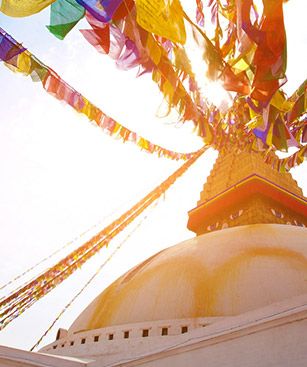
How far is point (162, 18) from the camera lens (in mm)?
2594

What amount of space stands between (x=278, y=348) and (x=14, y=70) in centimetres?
462

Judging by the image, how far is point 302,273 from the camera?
7891 mm

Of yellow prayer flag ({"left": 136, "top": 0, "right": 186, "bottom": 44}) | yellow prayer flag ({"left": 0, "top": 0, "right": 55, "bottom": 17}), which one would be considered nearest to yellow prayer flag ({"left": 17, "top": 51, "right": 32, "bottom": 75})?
yellow prayer flag ({"left": 0, "top": 0, "right": 55, "bottom": 17})

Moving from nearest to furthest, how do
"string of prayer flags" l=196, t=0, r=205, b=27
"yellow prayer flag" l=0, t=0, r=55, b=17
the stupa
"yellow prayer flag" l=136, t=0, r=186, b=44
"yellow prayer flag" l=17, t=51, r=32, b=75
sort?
"yellow prayer flag" l=0, t=0, r=55, b=17 → "yellow prayer flag" l=136, t=0, r=186, b=44 → "string of prayer flags" l=196, t=0, r=205, b=27 → "yellow prayer flag" l=17, t=51, r=32, b=75 → the stupa

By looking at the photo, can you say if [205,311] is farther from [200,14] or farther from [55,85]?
[200,14]

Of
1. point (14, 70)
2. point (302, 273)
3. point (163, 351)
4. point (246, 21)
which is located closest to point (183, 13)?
point (246, 21)

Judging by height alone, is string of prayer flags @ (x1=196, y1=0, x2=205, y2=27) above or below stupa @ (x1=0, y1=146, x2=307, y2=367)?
above

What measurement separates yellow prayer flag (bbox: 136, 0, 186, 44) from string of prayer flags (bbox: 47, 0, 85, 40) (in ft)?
1.44

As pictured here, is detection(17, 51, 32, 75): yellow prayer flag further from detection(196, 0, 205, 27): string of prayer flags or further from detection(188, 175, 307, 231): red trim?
detection(188, 175, 307, 231): red trim

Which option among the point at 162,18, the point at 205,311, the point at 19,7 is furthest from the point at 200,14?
the point at 205,311

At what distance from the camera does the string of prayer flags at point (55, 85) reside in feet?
12.5

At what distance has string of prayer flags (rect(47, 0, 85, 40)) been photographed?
2633 millimetres

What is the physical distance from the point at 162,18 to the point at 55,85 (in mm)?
2618

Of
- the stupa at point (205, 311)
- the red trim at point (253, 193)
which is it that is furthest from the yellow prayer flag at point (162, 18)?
the red trim at point (253, 193)
